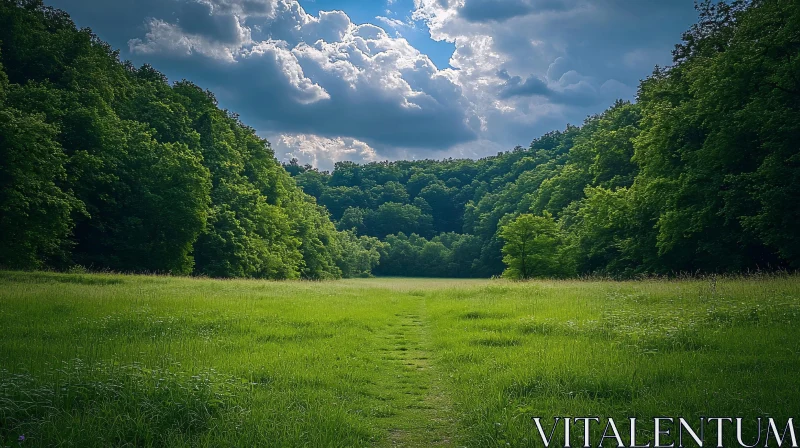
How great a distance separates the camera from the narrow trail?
244 inches

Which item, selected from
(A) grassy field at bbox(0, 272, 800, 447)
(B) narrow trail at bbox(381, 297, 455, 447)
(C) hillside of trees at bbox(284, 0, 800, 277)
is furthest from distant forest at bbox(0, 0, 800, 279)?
(B) narrow trail at bbox(381, 297, 455, 447)

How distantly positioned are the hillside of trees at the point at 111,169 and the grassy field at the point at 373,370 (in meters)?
14.8

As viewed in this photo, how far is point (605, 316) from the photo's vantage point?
13.3 m

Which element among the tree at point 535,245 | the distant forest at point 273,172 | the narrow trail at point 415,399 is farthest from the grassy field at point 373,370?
the tree at point 535,245

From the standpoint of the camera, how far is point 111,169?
118 feet

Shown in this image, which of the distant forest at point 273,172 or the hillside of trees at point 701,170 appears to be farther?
the distant forest at point 273,172

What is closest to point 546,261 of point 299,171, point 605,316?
point 605,316

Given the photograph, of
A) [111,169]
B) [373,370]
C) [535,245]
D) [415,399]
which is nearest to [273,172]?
[111,169]

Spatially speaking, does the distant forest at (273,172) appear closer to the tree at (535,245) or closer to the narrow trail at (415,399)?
the tree at (535,245)

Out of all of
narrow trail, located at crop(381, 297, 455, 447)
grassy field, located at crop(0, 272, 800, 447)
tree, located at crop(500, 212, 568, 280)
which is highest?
tree, located at crop(500, 212, 568, 280)

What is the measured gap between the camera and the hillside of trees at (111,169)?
26641mm

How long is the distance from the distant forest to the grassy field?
12.8 metres

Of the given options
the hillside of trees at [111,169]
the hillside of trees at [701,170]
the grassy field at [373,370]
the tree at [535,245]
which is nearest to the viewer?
the grassy field at [373,370]

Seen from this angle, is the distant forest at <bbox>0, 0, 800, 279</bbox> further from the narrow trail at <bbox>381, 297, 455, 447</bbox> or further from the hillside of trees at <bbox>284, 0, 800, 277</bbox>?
the narrow trail at <bbox>381, 297, 455, 447</bbox>
